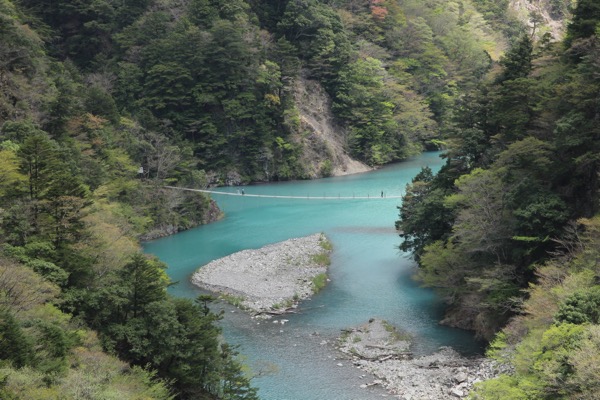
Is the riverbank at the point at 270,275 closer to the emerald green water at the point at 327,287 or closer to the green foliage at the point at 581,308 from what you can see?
the emerald green water at the point at 327,287

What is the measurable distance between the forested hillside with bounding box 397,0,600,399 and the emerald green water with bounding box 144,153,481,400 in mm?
1543

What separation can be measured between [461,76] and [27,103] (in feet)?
141

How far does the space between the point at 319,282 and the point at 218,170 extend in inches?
819

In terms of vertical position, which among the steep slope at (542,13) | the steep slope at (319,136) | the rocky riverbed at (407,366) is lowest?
the rocky riverbed at (407,366)

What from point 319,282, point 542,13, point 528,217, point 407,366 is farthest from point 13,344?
point 542,13

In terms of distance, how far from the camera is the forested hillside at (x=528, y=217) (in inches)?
401

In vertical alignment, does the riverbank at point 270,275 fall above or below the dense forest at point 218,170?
below

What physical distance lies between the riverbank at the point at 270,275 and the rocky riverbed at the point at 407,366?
359 cm

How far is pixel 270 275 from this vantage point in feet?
70.6

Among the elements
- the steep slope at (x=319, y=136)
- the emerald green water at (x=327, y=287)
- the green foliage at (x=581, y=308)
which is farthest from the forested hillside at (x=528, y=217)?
the steep slope at (x=319, y=136)

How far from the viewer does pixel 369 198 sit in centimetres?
3173

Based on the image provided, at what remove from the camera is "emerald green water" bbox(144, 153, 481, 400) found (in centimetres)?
1404

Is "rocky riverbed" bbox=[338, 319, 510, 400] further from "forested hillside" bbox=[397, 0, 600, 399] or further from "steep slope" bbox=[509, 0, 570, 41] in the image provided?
"steep slope" bbox=[509, 0, 570, 41]

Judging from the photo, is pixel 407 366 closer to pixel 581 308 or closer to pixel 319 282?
pixel 581 308
